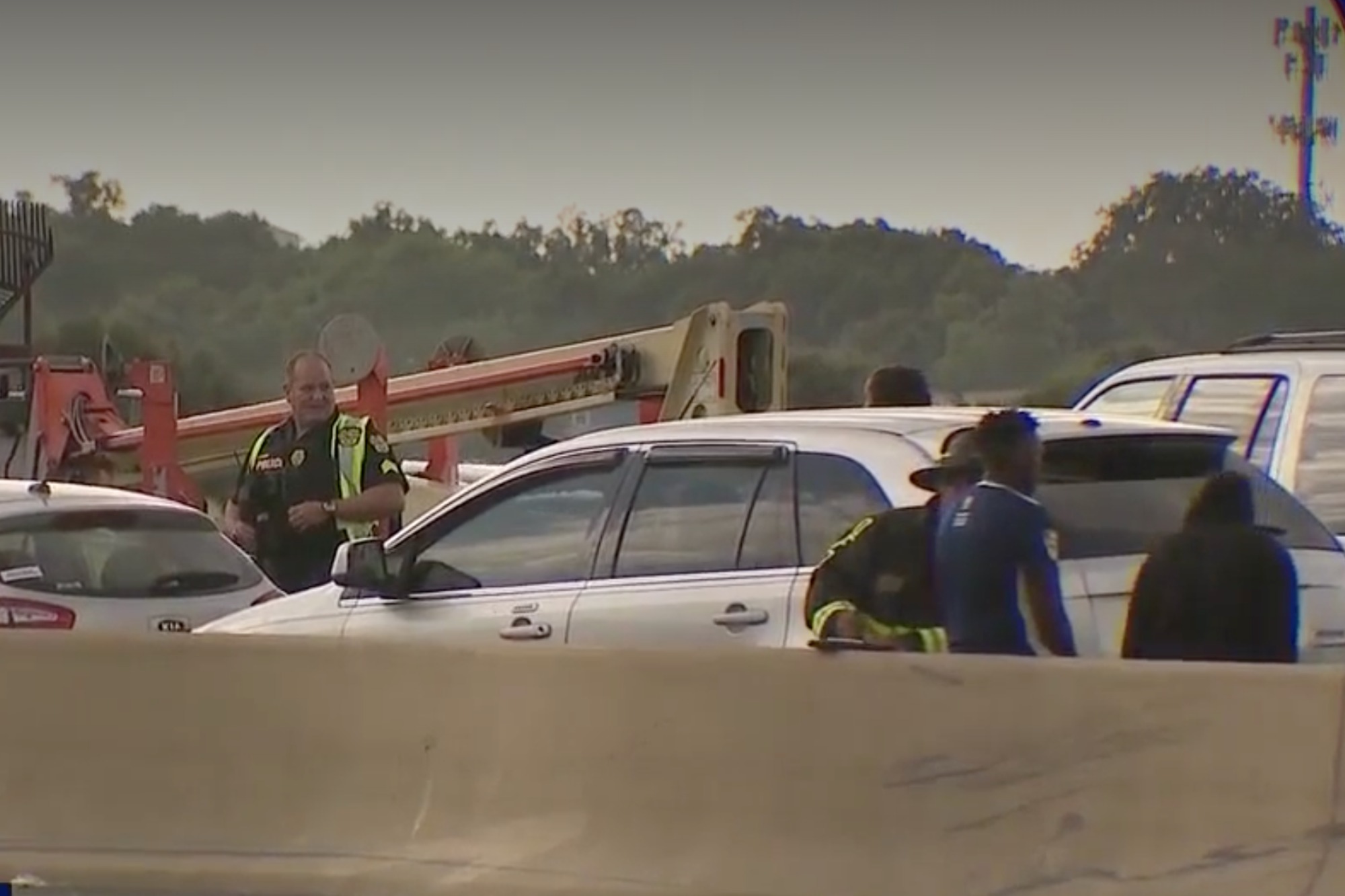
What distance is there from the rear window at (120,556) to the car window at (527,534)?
156 centimetres

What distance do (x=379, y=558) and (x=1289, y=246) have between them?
4104mm

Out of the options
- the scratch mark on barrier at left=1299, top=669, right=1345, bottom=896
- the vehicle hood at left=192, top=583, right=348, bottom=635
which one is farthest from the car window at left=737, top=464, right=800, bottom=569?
the scratch mark on barrier at left=1299, top=669, right=1345, bottom=896

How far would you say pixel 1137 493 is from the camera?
6.28 meters

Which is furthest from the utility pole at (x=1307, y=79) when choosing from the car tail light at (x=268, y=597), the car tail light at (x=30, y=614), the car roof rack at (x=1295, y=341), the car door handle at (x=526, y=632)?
the car tail light at (x=30, y=614)

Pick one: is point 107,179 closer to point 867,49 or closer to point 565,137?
point 565,137

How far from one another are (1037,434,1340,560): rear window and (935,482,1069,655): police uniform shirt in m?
0.27

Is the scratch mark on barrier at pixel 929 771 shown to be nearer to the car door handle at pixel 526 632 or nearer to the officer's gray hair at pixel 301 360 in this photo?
the car door handle at pixel 526 632

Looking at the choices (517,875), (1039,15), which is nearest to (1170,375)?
(1039,15)

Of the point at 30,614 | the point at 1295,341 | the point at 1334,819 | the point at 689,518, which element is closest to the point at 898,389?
the point at 689,518

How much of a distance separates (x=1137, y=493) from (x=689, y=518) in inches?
58.8

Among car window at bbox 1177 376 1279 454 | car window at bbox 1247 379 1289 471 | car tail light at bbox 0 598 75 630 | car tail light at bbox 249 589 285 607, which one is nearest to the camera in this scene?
car tail light at bbox 0 598 75 630

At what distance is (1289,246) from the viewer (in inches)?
322

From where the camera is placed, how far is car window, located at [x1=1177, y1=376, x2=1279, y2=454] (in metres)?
8.36

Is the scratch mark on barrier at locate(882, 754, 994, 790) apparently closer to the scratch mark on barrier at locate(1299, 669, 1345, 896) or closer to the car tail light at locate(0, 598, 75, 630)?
the scratch mark on barrier at locate(1299, 669, 1345, 896)
